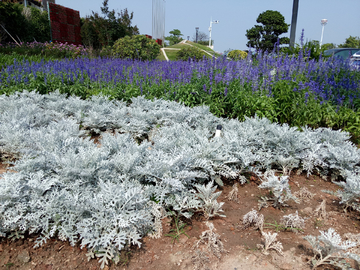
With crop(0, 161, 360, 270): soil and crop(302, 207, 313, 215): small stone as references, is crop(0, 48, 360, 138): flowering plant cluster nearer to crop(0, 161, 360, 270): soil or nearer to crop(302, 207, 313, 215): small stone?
crop(302, 207, 313, 215): small stone

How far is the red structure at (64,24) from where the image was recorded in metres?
19.0

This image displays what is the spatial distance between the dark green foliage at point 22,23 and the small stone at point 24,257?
17.5 meters

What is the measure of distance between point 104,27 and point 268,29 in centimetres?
1868

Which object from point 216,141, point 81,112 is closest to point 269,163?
point 216,141

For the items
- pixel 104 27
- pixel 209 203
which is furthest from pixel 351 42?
pixel 209 203

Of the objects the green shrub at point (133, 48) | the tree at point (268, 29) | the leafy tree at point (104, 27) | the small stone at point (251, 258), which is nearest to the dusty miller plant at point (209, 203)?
the small stone at point (251, 258)

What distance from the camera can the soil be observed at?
1778 mm

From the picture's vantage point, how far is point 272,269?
1.77m

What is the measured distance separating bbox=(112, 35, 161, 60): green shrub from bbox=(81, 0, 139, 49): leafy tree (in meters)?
4.26

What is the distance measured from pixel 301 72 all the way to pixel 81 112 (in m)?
4.14

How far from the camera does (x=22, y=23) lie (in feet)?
56.9

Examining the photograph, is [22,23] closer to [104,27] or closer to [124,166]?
[104,27]

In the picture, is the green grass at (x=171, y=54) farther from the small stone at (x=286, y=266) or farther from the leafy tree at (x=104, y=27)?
the small stone at (x=286, y=266)

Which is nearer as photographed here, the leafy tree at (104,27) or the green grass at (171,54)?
the leafy tree at (104,27)
